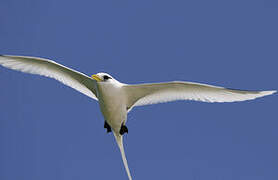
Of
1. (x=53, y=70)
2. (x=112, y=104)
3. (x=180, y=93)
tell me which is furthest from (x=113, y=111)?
(x=53, y=70)

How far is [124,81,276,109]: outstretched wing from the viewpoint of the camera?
9320 millimetres

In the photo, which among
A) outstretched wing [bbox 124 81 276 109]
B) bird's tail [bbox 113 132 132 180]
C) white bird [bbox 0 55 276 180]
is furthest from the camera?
bird's tail [bbox 113 132 132 180]

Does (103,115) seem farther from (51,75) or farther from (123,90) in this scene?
(51,75)

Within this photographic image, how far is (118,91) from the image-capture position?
31.8 ft

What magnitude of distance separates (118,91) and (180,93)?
1.41 meters

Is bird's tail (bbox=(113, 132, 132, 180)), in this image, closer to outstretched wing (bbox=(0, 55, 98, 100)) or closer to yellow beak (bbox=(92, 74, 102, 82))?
outstretched wing (bbox=(0, 55, 98, 100))

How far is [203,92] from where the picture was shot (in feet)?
31.6

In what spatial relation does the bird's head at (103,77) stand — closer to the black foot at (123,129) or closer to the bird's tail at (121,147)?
the black foot at (123,129)

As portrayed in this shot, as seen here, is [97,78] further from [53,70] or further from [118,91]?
[53,70]

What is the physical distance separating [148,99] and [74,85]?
6.26 ft

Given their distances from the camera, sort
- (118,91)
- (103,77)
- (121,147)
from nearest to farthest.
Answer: (103,77), (118,91), (121,147)

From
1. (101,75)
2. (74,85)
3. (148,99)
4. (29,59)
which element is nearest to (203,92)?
(148,99)

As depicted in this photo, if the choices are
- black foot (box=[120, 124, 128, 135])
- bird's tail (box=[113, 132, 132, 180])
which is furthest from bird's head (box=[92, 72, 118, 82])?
bird's tail (box=[113, 132, 132, 180])

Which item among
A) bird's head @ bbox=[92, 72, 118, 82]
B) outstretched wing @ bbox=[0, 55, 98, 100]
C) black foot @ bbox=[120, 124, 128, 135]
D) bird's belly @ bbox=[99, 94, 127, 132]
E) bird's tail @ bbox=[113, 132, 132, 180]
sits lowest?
bird's tail @ bbox=[113, 132, 132, 180]
